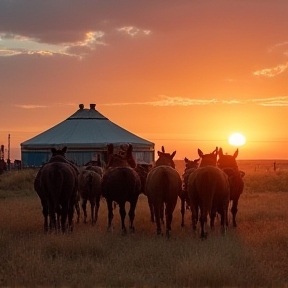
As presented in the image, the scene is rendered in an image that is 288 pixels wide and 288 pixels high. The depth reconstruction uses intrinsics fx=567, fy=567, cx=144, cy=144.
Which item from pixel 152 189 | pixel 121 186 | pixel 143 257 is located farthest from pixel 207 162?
pixel 143 257

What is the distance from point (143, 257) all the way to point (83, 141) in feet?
107

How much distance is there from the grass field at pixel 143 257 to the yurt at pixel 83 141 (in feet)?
84.6

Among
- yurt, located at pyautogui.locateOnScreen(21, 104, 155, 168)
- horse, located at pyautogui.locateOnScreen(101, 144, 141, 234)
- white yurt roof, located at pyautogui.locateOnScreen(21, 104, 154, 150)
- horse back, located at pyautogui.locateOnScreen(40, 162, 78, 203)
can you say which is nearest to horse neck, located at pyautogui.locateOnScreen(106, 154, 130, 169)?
horse, located at pyautogui.locateOnScreen(101, 144, 141, 234)

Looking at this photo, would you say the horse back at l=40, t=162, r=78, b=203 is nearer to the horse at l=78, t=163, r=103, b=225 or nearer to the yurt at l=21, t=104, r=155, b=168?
the horse at l=78, t=163, r=103, b=225

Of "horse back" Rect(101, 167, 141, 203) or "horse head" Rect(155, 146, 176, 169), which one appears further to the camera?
"horse head" Rect(155, 146, 176, 169)

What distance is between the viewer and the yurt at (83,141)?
41312 mm

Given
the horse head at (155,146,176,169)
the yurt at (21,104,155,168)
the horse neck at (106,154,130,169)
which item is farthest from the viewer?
the yurt at (21,104,155,168)

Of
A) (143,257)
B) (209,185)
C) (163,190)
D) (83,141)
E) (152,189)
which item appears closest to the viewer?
(143,257)

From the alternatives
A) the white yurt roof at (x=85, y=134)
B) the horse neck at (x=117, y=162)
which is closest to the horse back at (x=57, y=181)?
the horse neck at (x=117, y=162)

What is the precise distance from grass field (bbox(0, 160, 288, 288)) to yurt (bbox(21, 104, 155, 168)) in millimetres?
25773

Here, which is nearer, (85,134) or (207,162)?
(207,162)

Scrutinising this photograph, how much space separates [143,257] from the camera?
33.5 feet

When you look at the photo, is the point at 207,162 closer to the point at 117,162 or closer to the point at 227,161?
the point at 227,161

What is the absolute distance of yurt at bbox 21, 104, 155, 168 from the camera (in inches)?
1626
